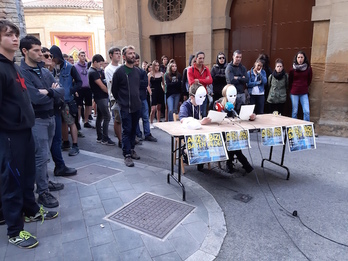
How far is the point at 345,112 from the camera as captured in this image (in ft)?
21.8

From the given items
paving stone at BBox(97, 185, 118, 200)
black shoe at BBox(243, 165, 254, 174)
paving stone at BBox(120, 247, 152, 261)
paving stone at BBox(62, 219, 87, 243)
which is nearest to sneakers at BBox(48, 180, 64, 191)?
paving stone at BBox(97, 185, 118, 200)

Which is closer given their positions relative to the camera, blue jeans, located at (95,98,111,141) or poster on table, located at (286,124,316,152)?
poster on table, located at (286,124,316,152)

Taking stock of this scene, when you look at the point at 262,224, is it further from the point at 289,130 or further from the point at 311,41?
the point at 311,41

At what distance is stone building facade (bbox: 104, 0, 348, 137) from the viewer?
6484mm

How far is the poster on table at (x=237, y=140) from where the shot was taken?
3.74 metres

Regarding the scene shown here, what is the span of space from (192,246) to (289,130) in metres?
2.26

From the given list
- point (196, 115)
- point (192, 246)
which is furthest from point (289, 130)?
point (192, 246)

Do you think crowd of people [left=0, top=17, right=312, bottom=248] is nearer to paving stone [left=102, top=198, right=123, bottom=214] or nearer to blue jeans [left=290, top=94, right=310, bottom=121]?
blue jeans [left=290, top=94, right=310, bottom=121]

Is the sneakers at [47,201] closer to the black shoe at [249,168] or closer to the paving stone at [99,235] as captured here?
the paving stone at [99,235]

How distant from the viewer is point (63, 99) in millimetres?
4207

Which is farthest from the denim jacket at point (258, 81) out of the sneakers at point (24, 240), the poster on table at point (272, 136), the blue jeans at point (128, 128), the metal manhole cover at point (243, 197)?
the sneakers at point (24, 240)

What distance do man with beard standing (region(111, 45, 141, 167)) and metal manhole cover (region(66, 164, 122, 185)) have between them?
40 centimetres

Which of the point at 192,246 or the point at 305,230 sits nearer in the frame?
the point at 192,246

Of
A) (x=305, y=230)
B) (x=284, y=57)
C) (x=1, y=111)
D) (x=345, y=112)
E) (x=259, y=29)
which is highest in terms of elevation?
(x=259, y=29)
